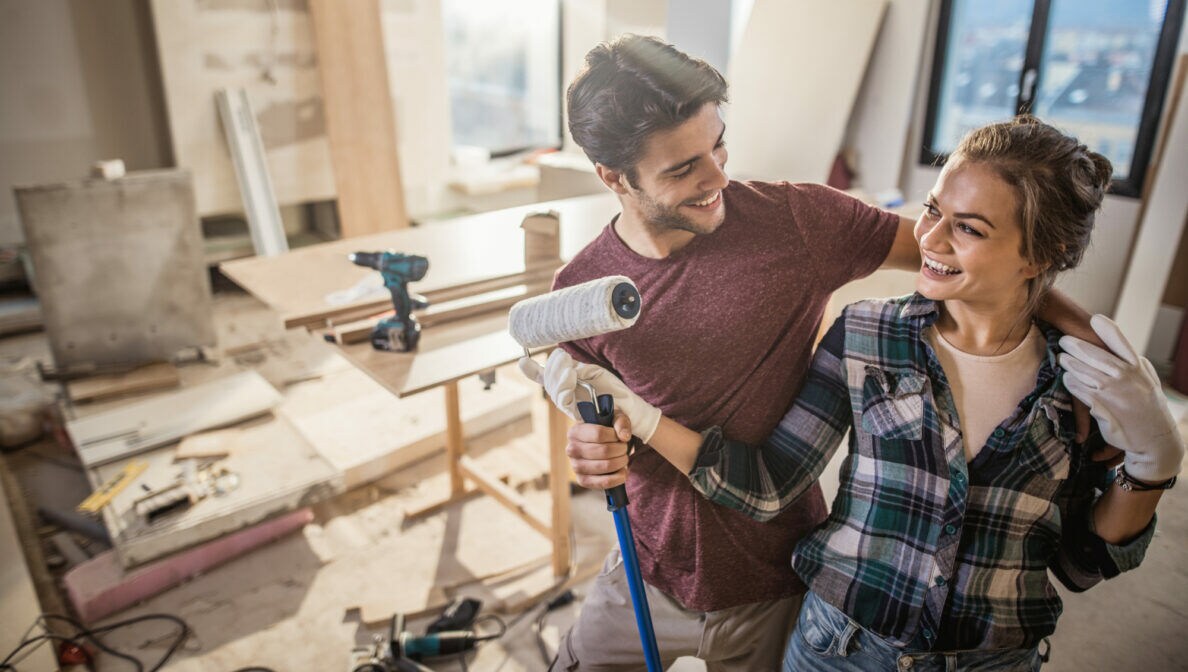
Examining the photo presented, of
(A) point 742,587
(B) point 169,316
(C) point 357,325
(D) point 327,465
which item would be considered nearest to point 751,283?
(A) point 742,587

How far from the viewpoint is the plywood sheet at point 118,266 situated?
132 inches

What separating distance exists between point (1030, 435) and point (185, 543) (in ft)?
A: 8.31

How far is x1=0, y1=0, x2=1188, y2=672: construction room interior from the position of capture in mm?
2197

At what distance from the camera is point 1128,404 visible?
967mm

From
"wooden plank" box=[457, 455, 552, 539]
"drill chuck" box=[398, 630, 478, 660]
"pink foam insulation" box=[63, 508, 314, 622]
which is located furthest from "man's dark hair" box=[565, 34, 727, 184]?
"pink foam insulation" box=[63, 508, 314, 622]

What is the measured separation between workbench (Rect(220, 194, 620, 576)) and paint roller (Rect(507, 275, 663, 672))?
88 cm

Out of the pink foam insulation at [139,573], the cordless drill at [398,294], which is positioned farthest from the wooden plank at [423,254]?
the pink foam insulation at [139,573]

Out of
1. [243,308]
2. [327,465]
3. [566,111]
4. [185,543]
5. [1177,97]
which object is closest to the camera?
[566,111]

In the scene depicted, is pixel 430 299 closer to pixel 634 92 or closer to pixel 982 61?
pixel 634 92

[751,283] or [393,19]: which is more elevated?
[393,19]

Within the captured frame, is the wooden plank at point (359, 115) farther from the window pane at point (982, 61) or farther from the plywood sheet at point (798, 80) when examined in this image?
the window pane at point (982, 61)

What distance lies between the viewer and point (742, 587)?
1.29 metres

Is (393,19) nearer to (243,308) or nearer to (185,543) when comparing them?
(243,308)

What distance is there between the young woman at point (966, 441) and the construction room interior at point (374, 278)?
189 mm
